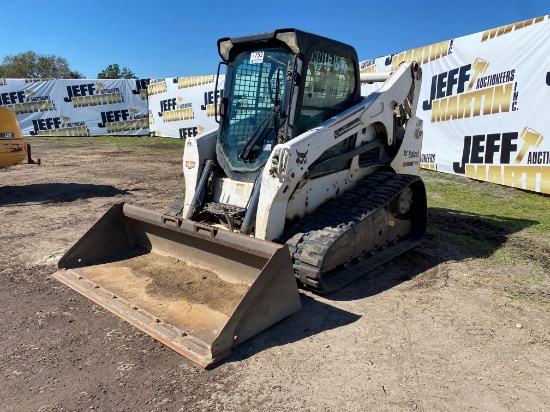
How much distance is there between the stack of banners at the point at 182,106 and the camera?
72.3 feet

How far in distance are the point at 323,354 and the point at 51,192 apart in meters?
8.40

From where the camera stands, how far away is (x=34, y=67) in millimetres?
48438

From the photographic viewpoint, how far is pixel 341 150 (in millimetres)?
4977

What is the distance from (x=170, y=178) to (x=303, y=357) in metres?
9.12

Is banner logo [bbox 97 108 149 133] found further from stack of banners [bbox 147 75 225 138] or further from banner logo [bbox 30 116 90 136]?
banner logo [bbox 30 116 90 136]

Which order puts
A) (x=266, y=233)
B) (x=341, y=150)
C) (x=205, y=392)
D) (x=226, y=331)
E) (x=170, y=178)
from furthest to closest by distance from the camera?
(x=170, y=178)
(x=341, y=150)
(x=266, y=233)
(x=226, y=331)
(x=205, y=392)

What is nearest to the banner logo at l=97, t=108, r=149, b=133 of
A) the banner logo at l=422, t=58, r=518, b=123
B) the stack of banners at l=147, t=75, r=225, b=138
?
the stack of banners at l=147, t=75, r=225, b=138

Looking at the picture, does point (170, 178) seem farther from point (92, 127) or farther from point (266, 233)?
point (92, 127)

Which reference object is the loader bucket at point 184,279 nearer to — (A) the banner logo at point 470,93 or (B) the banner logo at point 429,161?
(A) the banner logo at point 470,93

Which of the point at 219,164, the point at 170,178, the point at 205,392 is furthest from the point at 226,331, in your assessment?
the point at 170,178

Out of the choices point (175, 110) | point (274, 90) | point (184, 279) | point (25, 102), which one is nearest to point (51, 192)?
point (184, 279)

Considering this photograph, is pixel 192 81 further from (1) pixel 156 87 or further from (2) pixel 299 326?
(2) pixel 299 326

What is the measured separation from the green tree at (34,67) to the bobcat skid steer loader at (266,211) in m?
49.9

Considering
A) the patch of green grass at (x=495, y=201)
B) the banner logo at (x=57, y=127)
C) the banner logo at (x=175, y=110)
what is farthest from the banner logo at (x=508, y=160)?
the banner logo at (x=57, y=127)
